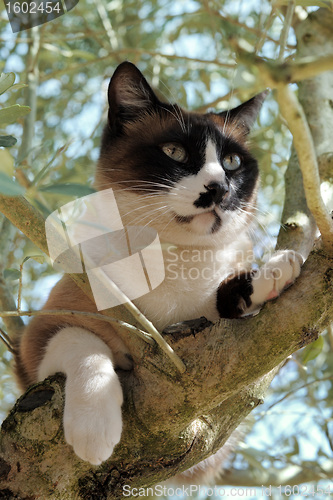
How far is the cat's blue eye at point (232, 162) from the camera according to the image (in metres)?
1.88

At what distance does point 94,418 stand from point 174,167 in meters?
0.87

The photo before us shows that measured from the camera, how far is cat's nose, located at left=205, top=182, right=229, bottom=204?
1616 mm

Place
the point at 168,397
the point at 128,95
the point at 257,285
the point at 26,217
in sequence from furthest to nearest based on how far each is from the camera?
the point at 128,95
the point at 257,285
the point at 168,397
the point at 26,217

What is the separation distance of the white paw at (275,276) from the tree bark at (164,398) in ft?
0.38

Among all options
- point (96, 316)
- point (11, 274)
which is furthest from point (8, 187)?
point (11, 274)

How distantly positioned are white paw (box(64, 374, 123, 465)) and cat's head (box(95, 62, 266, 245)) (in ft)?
1.95

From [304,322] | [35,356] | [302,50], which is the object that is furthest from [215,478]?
[302,50]

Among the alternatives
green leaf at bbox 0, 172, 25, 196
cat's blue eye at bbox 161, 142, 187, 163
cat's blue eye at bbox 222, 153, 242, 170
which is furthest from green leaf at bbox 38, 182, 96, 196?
cat's blue eye at bbox 222, 153, 242, 170

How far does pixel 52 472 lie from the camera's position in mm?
1284

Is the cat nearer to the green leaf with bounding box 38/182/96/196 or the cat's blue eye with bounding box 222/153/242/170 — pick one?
the cat's blue eye with bounding box 222/153/242/170

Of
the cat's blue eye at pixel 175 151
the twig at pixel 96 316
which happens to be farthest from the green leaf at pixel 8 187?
the cat's blue eye at pixel 175 151

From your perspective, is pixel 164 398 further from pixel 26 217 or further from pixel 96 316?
pixel 26 217
